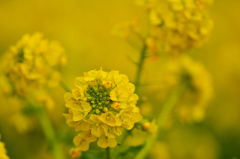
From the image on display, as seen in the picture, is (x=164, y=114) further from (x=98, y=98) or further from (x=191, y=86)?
Answer: (x=98, y=98)

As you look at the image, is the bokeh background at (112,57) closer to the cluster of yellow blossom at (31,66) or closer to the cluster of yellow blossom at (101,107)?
the cluster of yellow blossom at (31,66)

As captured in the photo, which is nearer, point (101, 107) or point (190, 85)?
point (101, 107)

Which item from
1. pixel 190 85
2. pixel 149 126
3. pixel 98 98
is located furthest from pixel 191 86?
pixel 98 98

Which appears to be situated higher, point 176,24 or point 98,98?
point 176,24

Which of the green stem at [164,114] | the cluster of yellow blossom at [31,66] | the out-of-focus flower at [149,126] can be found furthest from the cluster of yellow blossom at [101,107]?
the cluster of yellow blossom at [31,66]

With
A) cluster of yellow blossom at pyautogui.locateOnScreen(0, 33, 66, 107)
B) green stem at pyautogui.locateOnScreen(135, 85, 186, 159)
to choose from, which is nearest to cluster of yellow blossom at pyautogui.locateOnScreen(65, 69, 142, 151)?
green stem at pyautogui.locateOnScreen(135, 85, 186, 159)

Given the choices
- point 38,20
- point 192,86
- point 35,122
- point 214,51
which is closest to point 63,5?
point 38,20

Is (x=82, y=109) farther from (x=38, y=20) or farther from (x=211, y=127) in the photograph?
(x=38, y=20)
